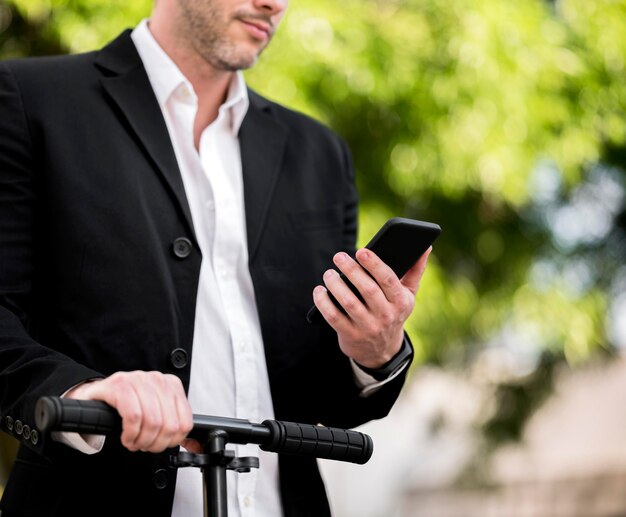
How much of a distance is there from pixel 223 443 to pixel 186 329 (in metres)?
0.51

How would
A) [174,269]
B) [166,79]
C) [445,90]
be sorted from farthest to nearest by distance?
[445,90] → [166,79] → [174,269]

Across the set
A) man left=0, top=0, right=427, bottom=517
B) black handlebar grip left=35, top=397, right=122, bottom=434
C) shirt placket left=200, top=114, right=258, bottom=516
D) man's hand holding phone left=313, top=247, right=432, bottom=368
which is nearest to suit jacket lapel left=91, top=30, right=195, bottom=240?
man left=0, top=0, right=427, bottom=517

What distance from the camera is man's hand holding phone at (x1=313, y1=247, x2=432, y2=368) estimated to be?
170 cm

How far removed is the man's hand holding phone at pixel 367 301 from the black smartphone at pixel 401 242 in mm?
21

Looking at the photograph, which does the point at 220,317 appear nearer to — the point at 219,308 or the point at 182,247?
the point at 219,308

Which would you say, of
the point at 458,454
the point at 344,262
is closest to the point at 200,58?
the point at 344,262

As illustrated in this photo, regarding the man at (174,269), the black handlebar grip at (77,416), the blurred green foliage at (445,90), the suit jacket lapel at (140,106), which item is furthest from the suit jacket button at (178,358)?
the blurred green foliage at (445,90)

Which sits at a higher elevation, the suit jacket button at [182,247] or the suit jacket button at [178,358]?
the suit jacket button at [182,247]

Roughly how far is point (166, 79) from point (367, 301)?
0.76 meters

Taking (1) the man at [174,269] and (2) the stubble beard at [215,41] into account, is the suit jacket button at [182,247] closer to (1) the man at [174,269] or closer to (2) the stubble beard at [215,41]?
(1) the man at [174,269]

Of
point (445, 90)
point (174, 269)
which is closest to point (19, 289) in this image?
point (174, 269)

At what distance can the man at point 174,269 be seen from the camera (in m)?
1.84

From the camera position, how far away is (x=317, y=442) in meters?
1.58

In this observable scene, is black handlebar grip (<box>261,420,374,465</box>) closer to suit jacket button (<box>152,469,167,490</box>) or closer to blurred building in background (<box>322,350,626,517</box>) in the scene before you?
suit jacket button (<box>152,469,167,490</box>)
